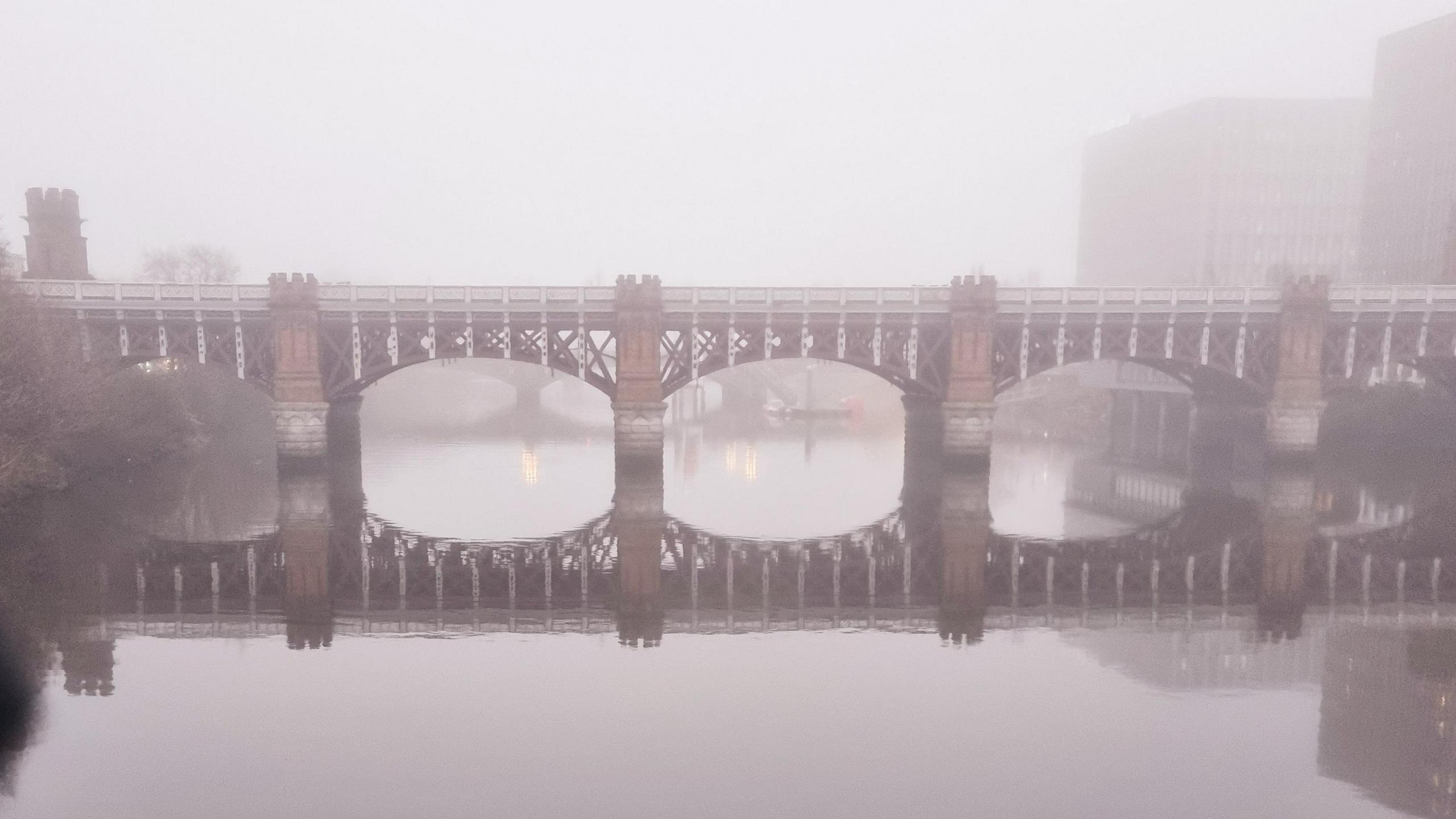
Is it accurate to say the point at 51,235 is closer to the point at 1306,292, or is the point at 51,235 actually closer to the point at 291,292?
the point at 291,292

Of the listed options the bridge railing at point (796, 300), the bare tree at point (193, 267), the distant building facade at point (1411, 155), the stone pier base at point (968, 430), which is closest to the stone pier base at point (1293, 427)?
the stone pier base at point (968, 430)

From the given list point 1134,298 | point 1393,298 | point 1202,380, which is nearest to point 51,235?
point 1134,298

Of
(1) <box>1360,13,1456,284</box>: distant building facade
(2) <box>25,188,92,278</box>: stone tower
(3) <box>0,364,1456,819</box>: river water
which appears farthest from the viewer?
(1) <box>1360,13,1456,284</box>: distant building facade

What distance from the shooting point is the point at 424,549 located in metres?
27.4

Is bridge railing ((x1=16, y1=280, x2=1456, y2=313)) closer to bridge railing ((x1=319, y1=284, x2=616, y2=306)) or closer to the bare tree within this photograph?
bridge railing ((x1=319, y1=284, x2=616, y2=306))

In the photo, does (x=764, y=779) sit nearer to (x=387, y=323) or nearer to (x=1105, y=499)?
(x=1105, y=499)

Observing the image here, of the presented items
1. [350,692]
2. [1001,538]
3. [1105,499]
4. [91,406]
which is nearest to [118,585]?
[350,692]

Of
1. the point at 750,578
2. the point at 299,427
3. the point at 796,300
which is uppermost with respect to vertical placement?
the point at 796,300

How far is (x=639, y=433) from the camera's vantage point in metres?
41.5

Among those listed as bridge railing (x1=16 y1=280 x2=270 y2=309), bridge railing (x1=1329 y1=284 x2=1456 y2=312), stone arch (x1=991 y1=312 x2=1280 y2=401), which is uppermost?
bridge railing (x1=1329 y1=284 x2=1456 y2=312)

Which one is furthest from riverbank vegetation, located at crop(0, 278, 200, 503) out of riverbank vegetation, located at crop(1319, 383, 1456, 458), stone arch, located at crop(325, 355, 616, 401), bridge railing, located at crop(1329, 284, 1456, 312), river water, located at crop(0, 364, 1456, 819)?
riverbank vegetation, located at crop(1319, 383, 1456, 458)

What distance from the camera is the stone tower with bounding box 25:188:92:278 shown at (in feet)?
188

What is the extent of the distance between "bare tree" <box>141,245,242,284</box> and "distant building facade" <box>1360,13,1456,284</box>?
9928cm

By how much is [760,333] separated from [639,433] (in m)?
7.23
